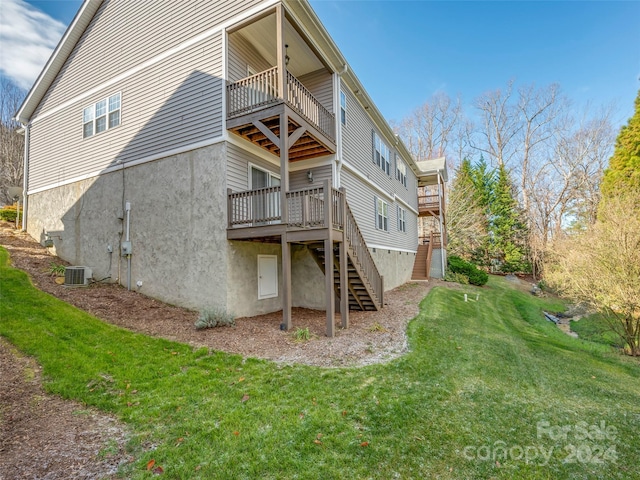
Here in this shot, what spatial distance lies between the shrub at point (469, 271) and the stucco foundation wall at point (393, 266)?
132 inches

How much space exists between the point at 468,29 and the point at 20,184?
29968 mm

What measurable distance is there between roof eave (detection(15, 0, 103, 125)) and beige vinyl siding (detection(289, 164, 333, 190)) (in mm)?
9944

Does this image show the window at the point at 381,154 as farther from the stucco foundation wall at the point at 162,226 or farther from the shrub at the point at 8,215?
the shrub at the point at 8,215

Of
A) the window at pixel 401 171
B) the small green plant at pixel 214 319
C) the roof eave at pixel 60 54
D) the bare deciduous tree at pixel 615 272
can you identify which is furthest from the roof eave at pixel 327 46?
the bare deciduous tree at pixel 615 272

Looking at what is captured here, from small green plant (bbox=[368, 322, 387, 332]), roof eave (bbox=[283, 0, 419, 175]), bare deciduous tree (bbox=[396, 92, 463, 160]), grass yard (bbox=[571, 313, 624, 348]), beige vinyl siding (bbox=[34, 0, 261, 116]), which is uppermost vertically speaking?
bare deciduous tree (bbox=[396, 92, 463, 160])

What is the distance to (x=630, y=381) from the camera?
6.50 meters

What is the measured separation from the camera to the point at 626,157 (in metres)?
17.0

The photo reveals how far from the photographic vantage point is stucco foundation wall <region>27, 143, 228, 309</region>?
340 inches

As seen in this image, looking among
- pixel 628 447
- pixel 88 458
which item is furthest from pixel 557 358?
pixel 88 458

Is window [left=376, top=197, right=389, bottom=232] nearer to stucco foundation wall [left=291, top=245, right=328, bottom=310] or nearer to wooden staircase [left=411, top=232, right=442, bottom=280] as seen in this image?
stucco foundation wall [left=291, top=245, right=328, bottom=310]

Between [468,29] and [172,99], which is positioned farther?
[468,29]

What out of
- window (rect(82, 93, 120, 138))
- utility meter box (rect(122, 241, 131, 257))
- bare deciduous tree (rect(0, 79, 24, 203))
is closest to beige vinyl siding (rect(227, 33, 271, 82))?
window (rect(82, 93, 120, 138))

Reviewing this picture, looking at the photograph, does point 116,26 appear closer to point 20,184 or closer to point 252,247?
point 252,247

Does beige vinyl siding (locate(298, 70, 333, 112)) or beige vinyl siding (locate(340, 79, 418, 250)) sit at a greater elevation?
beige vinyl siding (locate(298, 70, 333, 112))
